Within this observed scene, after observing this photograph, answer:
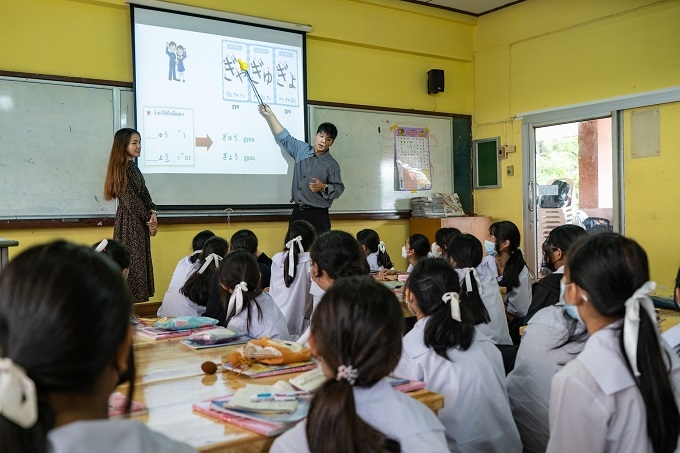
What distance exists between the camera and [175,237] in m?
5.39

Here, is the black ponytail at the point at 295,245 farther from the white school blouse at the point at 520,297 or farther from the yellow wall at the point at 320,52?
the yellow wall at the point at 320,52

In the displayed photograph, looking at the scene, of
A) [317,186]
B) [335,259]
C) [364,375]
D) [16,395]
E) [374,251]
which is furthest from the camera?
[317,186]

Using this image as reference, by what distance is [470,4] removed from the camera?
6.93 meters

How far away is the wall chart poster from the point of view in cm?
680

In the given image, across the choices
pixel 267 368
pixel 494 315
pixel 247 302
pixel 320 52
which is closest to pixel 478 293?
pixel 494 315

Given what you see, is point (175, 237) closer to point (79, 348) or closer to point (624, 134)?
point (624, 134)

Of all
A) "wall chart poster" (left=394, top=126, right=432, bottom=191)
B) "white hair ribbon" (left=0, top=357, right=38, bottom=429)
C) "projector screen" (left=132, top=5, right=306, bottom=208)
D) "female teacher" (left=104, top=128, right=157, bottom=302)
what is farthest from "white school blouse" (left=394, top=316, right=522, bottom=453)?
"wall chart poster" (left=394, top=126, right=432, bottom=191)

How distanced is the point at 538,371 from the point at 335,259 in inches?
36.9

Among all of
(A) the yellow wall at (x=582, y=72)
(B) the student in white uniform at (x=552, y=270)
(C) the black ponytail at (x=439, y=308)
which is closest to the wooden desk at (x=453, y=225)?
(A) the yellow wall at (x=582, y=72)

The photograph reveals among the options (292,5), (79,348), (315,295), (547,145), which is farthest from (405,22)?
(79,348)

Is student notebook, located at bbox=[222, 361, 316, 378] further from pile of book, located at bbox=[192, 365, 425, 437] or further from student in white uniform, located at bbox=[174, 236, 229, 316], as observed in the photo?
student in white uniform, located at bbox=[174, 236, 229, 316]

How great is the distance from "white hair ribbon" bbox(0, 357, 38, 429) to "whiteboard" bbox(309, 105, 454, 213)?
5409mm

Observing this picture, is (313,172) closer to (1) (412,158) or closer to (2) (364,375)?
(1) (412,158)

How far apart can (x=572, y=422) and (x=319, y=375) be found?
625 mm
